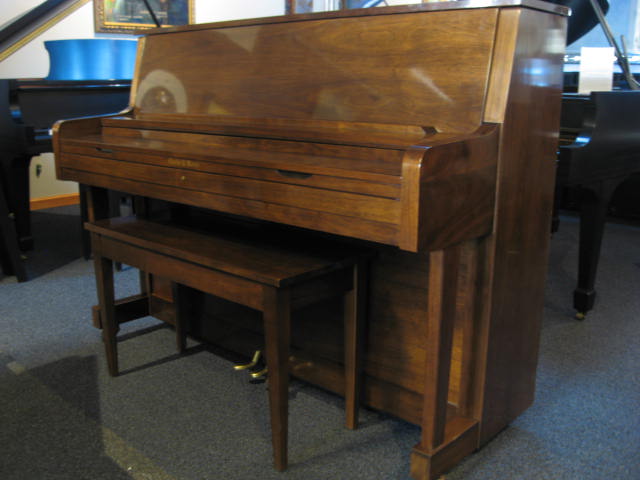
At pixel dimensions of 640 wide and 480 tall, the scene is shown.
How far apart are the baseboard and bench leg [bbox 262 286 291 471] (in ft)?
12.2

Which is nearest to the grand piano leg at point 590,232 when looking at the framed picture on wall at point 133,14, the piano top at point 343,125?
the piano top at point 343,125

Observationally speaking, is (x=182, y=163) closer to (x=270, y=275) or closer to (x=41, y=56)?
(x=270, y=275)

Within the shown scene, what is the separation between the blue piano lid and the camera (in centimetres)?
394

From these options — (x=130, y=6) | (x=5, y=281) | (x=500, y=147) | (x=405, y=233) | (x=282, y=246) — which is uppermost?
(x=130, y=6)

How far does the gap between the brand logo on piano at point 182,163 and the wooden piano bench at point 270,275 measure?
218mm

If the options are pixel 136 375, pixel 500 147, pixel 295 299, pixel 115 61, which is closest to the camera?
pixel 500 147

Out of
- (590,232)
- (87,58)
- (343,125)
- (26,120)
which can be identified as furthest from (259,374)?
(87,58)

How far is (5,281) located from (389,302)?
2.15 metres

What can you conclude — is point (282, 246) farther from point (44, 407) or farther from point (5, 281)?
point (5, 281)

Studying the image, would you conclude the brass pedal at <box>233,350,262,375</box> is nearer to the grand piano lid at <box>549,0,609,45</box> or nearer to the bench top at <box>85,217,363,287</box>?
the bench top at <box>85,217,363,287</box>

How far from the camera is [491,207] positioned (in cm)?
144

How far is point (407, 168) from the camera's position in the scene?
1.21 meters

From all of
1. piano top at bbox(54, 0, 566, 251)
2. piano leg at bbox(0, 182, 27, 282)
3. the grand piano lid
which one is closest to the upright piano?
piano top at bbox(54, 0, 566, 251)

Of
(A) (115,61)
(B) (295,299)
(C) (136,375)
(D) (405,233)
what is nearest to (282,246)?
(B) (295,299)
